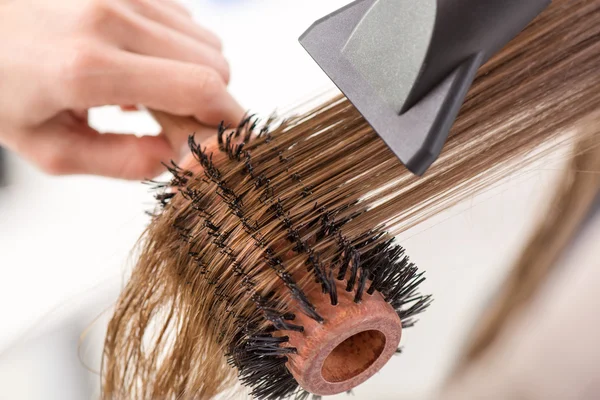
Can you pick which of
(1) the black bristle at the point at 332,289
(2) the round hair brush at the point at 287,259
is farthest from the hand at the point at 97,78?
(1) the black bristle at the point at 332,289

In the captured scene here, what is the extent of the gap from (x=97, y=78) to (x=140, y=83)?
0.13 feet

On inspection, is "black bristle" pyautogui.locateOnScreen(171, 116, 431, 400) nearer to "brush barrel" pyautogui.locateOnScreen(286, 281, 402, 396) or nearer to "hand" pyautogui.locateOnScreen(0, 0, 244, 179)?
"brush barrel" pyautogui.locateOnScreen(286, 281, 402, 396)

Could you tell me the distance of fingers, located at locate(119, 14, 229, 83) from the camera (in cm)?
55

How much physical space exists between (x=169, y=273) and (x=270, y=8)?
715 mm

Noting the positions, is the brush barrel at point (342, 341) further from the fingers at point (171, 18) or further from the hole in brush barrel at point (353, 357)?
the fingers at point (171, 18)

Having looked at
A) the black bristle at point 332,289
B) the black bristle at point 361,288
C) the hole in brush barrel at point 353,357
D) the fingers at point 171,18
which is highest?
the fingers at point 171,18

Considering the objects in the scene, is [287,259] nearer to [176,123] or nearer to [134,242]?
[176,123]

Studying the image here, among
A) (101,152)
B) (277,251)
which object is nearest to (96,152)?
(101,152)

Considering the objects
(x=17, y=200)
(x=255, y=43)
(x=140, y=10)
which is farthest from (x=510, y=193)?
(x=17, y=200)

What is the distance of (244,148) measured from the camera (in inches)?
16.4

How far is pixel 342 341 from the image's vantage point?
1.26ft

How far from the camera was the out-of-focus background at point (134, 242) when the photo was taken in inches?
22.5

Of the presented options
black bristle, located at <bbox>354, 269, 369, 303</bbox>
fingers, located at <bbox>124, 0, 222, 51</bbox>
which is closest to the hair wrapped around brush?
black bristle, located at <bbox>354, 269, 369, 303</bbox>

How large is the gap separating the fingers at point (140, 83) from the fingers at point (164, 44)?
0.04m
